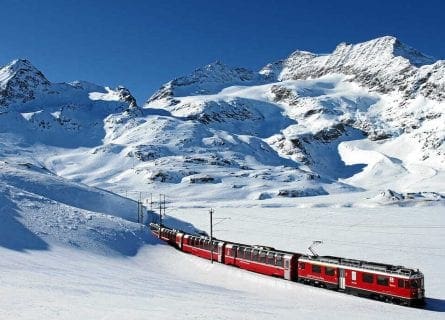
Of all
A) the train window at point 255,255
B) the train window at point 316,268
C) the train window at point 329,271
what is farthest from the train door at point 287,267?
the train window at point 255,255

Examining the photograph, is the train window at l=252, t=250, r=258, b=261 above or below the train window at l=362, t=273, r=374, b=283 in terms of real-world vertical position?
above

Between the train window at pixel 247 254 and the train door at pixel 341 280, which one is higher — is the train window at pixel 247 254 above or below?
above

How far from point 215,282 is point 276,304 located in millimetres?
17064

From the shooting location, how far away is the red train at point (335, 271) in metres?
41.0

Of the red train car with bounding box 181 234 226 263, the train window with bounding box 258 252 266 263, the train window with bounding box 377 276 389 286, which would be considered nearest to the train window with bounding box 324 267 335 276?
the train window with bounding box 377 276 389 286

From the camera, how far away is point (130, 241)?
7081 centimetres

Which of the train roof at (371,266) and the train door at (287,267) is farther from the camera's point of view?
the train door at (287,267)

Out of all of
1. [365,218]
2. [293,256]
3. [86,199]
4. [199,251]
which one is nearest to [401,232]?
[365,218]

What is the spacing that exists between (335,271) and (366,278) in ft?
11.8

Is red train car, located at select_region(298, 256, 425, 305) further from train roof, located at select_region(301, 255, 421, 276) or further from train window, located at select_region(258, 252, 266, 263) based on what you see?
train window, located at select_region(258, 252, 266, 263)

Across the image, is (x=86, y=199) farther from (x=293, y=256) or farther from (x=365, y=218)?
(x=293, y=256)

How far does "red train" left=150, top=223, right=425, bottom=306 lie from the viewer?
135ft

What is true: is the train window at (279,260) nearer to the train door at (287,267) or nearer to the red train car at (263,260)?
the red train car at (263,260)

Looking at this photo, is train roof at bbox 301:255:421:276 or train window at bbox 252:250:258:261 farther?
train window at bbox 252:250:258:261
